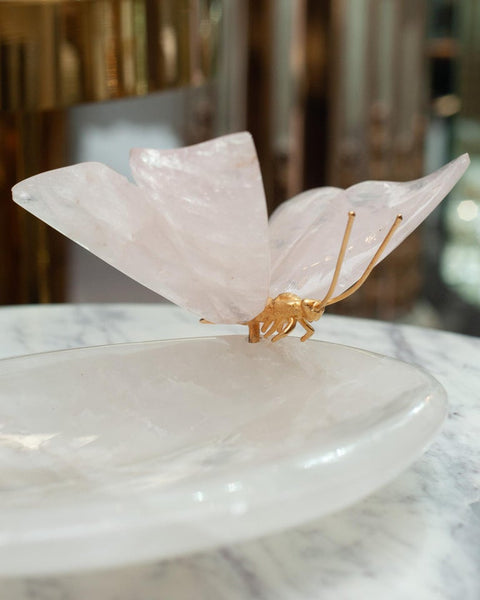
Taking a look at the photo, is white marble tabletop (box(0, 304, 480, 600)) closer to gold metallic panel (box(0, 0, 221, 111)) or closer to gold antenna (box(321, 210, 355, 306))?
gold antenna (box(321, 210, 355, 306))

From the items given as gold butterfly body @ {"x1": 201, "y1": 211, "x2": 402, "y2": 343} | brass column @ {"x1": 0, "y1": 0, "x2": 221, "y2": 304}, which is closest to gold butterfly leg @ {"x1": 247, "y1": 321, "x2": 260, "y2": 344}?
gold butterfly body @ {"x1": 201, "y1": 211, "x2": 402, "y2": 343}

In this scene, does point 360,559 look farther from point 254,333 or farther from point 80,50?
point 80,50

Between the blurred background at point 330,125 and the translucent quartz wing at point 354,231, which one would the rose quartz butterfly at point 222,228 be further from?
the blurred background at point 330,125

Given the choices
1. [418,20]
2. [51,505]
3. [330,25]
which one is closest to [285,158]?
[330,25]

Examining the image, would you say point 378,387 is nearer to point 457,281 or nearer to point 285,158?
point 285,158

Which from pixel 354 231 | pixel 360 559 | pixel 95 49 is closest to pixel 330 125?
pixel 95 49

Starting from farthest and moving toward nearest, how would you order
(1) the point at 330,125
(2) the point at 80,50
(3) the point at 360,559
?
(1) the point at 330,125 < (2) the point at 80,50 < (3) the point at 360,559
